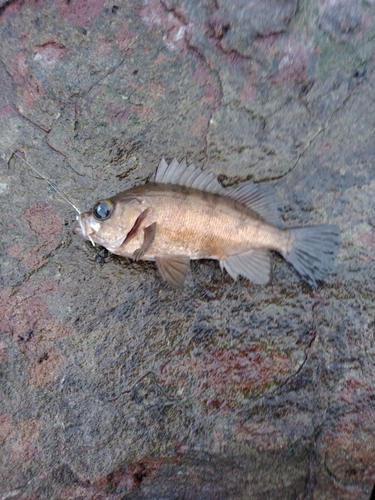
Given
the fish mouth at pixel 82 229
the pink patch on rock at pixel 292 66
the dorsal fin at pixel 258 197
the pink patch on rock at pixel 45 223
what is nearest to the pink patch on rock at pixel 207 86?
the pink patch on rock at pixel 292 66

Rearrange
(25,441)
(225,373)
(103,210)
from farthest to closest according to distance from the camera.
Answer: (225,373), (25,441), (103,210)

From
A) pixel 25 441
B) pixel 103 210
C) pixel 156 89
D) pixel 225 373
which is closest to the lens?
pixel 103 210

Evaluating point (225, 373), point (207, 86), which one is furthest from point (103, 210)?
point (225, 373)

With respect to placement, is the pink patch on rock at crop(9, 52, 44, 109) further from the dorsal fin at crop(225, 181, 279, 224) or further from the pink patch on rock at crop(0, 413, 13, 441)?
the pink patch on rock at crop(0, 413, 13, 441)

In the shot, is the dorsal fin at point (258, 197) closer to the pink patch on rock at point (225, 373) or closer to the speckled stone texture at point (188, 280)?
the speckled stone texture at point (188, 280)

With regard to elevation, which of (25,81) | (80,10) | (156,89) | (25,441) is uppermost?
(80,10)

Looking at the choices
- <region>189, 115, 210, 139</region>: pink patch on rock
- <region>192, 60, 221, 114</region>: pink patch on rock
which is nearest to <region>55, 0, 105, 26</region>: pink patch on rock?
<region>192, 60, 221, 114</region>: pink patch on rock

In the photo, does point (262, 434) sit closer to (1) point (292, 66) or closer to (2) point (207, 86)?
(2) point (207, 86)

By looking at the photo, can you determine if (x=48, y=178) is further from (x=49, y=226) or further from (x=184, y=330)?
(x=184, y=330)
